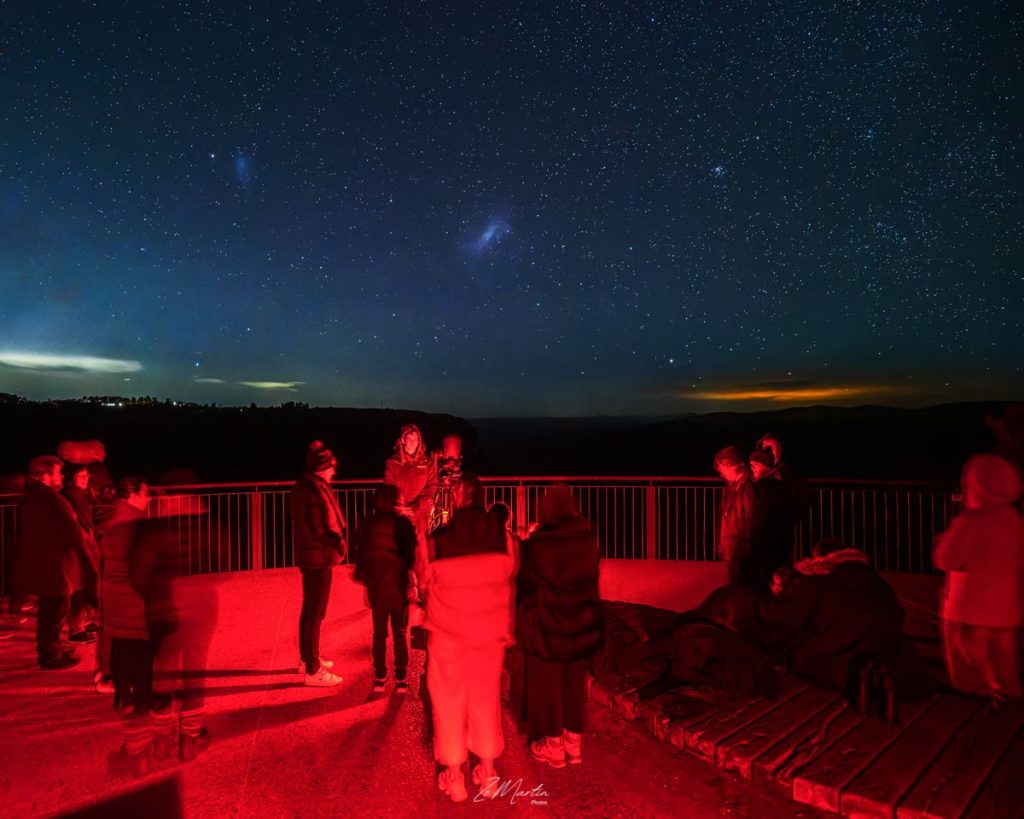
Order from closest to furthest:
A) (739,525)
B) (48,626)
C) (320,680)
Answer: (320,680)
(48,626)
(739,525)

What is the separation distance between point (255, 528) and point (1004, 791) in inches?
353

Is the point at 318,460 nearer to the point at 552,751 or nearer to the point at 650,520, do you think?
the point at 552,751

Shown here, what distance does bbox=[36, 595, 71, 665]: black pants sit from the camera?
628 centimetres

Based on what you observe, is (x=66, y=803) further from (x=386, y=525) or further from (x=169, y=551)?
(x=386, y=525)

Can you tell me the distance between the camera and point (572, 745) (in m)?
4.50

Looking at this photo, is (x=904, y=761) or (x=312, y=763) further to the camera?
(x=312, y=763)

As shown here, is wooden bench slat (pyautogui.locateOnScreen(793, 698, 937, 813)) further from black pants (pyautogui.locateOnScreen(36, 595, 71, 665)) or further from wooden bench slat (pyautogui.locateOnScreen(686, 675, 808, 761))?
black pants (pyautogui.locateOnScreen(36, 595, 71, 665))

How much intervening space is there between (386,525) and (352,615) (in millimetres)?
3252

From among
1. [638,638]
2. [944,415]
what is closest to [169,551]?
[638,638]

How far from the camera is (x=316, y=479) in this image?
562 cm

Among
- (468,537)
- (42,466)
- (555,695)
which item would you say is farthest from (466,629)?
(42,466)

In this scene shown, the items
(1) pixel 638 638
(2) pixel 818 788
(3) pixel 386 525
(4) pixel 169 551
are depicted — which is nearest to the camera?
(2) pixel 818 788

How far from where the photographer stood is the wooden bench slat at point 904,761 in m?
3.72
